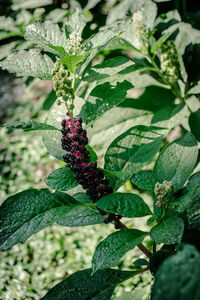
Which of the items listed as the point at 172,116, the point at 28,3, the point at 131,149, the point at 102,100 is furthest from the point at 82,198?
the point at 28,3

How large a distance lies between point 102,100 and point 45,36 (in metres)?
0.31

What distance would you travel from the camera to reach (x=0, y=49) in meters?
2.72

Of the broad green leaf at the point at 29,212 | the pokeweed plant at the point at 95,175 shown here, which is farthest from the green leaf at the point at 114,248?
the broad green leaf at the point at 29,212

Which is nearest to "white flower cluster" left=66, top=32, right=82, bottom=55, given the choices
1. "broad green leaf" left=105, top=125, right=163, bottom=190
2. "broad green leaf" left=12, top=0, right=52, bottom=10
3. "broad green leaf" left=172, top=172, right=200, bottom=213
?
"broad green leaf" left=105, top=125, right=163, bottom=190

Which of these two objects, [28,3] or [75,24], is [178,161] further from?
[28,3]

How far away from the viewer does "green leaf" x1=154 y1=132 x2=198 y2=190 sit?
121 cm

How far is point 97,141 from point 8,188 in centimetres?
142

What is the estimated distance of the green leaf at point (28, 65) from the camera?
1.12 m

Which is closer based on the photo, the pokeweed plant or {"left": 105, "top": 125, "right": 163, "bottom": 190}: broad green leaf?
the pokeweed plant

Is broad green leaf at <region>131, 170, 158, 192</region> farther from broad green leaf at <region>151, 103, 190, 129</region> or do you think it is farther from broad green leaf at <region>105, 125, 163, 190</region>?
broad green leaf at <region>151, 103, 190, 129</region>

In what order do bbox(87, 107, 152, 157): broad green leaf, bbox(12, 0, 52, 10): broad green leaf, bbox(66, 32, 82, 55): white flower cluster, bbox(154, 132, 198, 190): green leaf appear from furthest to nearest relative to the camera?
bbox(12, 0, 52, 10): broad green leaf < bbox(87, 107, 152, 157): broad green leaf < bbox(154, 132, 198, 190): green leaf < bbox(66, 32, 82, 55): white flower cluster

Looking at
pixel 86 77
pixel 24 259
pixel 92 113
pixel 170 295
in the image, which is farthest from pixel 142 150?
pixel 24 259

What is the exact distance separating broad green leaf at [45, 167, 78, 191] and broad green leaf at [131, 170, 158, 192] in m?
0.24

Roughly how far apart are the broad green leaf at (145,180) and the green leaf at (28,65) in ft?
1.63
